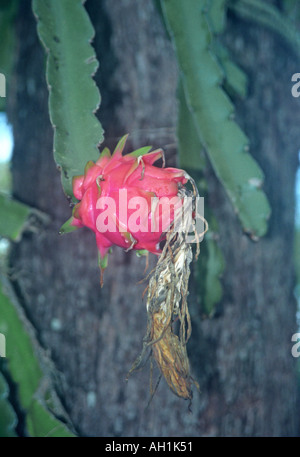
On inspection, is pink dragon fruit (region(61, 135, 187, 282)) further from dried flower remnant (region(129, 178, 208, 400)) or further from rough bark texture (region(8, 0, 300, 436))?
rough bark texture (region(8, 0, 300, 436))

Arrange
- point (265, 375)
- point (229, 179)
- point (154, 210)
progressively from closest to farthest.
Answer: point (154, 210) < point (229, 179) < point (265, 375)

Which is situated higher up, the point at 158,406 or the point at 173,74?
the point at 173,74

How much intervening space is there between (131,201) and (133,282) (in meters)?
0.44

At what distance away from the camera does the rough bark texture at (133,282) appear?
0.91 meters

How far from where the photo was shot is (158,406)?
910 mm

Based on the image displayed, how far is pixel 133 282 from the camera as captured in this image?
0.92 metres

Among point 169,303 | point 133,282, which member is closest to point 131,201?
point 169,303

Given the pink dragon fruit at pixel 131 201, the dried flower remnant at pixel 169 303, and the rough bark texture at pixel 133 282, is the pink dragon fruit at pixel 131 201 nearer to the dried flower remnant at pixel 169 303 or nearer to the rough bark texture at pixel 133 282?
the dried flower remnant at pixel 169 303

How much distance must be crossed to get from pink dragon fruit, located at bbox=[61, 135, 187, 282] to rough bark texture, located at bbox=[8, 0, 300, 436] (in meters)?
0.38

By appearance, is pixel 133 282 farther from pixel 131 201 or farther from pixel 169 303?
pixel 131 201
